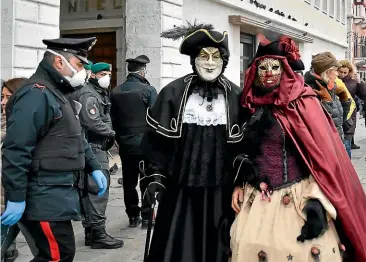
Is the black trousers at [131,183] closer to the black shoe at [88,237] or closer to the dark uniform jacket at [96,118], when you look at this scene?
the dark uniform jacket at [96,118]

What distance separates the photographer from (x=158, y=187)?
4031 mm

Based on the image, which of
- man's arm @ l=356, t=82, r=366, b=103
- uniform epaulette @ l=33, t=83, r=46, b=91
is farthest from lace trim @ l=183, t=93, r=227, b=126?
man's arm @ l=356, t=82, r=366, b=103

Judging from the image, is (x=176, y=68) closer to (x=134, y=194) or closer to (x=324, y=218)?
(x=134, y=194)

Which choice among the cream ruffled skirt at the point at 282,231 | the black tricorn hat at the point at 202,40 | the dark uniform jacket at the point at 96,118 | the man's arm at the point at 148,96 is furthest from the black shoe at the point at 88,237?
the black tricorn hat at the point at 202,40

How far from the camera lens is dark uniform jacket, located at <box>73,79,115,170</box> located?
526cm

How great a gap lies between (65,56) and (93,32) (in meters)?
9.93

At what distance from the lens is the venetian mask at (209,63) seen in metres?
3.91

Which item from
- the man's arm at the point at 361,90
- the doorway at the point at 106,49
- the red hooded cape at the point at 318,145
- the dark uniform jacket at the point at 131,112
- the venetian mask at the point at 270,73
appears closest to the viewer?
the red hooded cape at the point at 318,145

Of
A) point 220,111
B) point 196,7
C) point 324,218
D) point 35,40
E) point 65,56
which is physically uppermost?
point 196,7

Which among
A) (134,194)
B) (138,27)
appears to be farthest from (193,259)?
(138,27)

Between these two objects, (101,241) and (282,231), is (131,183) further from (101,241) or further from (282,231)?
(282,231)

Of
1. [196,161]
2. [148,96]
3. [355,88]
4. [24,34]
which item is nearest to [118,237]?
[148,96]

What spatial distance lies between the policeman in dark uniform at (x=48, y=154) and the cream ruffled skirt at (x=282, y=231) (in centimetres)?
106

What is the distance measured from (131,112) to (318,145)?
9.64 ft
